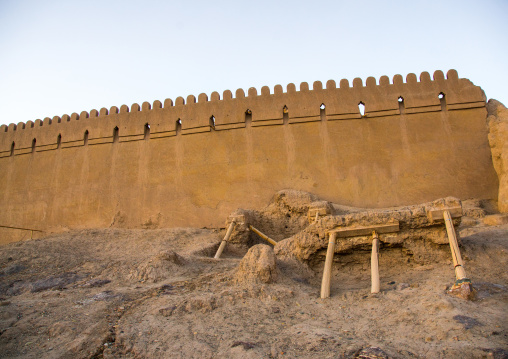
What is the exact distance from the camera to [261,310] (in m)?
3.91

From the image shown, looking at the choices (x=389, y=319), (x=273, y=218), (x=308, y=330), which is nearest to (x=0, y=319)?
(x=308, y=330)

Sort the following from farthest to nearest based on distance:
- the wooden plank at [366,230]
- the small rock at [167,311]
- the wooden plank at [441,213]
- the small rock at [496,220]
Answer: the small rock at [496,220] → the wooden plank at [366,230] → the wooden plank at [441,213] → the small rock at [167,311]

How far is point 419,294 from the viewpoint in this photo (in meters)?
3.90

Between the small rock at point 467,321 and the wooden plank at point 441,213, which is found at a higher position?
the wooden plank at point 441,213

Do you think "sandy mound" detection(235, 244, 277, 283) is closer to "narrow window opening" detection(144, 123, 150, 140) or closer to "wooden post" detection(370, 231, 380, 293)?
"wooden post" detection(370, 231, 380, 293)

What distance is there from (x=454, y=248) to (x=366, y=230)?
993 mm

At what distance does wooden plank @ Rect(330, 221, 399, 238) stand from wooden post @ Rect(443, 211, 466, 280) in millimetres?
543

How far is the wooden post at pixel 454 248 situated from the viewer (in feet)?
12.8

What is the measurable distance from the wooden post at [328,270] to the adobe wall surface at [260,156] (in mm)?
4262

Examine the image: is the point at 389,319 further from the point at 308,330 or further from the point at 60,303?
the point at 60,303

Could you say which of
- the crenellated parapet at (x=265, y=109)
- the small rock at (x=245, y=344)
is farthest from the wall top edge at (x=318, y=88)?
the small rock at (x=245, y=344)

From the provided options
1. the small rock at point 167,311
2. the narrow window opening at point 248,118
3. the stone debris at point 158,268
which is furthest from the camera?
the narrow window opening at point 248,118

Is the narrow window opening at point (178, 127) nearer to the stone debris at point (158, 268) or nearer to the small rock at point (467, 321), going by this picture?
the stone debris at point (158, 268)

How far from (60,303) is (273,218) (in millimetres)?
5077
